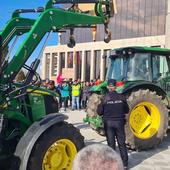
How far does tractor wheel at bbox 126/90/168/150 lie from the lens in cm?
913

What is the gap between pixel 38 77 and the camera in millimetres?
6379

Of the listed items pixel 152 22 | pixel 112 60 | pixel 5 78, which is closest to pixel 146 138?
pixel 112 60

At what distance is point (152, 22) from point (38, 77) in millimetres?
45346

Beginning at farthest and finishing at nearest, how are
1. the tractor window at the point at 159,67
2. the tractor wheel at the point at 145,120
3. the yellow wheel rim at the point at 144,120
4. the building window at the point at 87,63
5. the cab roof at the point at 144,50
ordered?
the building window at the point at 87,63, the tractor window at the point at 159,67, the cab roof at the point at 144,50, the yellow wheel rim at the point at 144,120, the tractor wheel at the point at 145,120

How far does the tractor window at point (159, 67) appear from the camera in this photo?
1026 cm

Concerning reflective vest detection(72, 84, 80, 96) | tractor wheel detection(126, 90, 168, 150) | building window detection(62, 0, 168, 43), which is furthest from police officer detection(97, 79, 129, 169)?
building window detection(62, 0, 168, 43)

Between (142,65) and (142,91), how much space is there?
39.1 inches

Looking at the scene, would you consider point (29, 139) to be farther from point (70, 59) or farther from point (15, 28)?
point (70, 59)

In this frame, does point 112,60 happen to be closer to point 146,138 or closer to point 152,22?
point 146,138

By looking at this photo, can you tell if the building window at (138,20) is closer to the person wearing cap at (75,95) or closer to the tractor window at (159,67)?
the person wearing cap at (75,95)

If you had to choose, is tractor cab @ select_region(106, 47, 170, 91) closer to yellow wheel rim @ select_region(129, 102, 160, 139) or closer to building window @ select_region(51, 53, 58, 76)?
yellow wheel rim @ select_region(129, 102, 160, 139)

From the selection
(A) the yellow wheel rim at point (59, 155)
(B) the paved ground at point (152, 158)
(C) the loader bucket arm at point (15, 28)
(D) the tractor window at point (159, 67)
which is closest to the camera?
(A) the yellow wheel rim at point (59, 155)

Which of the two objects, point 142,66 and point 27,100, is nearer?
point 27,100

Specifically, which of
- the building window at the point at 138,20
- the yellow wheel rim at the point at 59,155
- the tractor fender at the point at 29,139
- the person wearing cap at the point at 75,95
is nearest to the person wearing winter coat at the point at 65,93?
the person wearing cap at the point at 75,95
